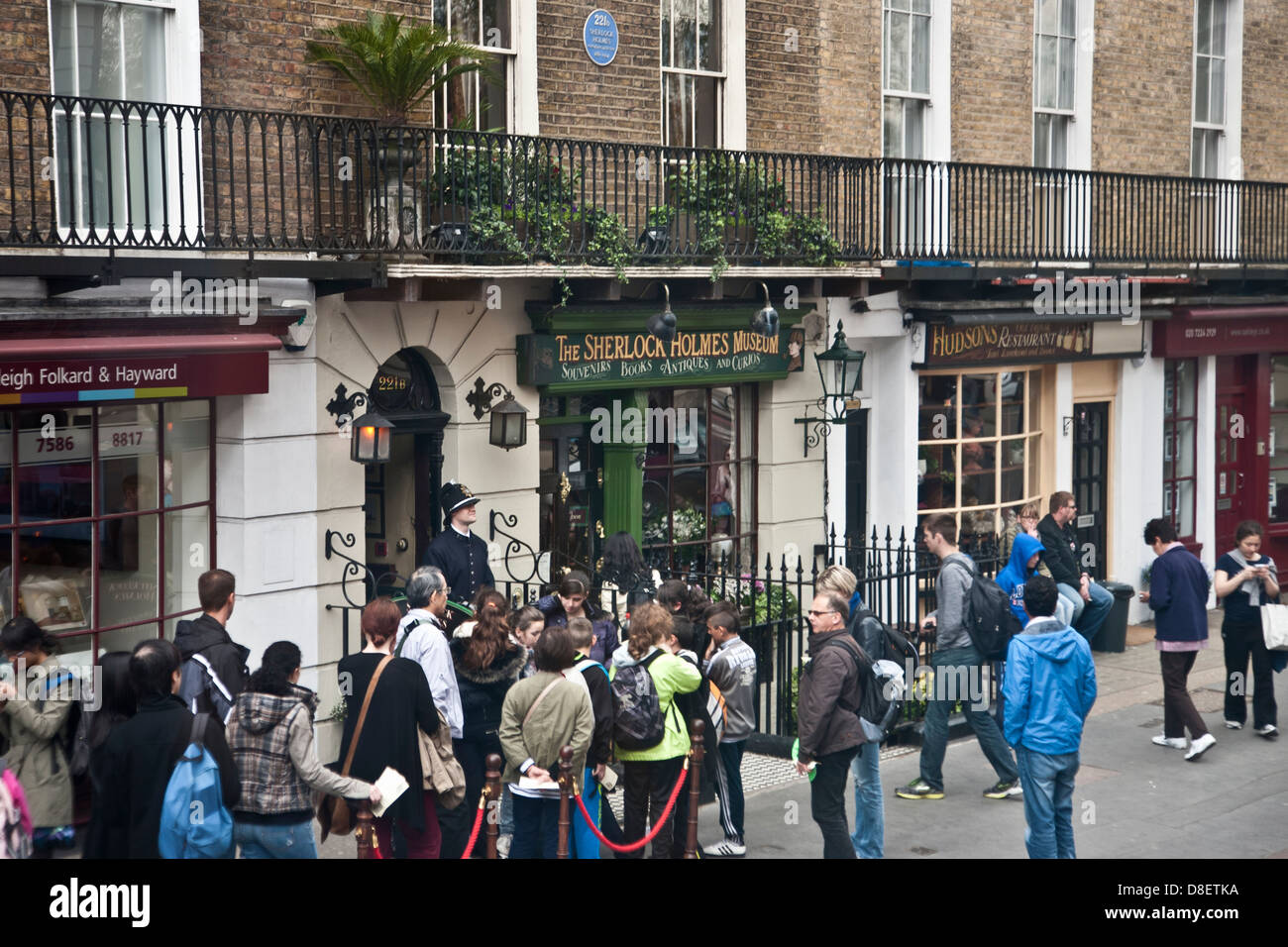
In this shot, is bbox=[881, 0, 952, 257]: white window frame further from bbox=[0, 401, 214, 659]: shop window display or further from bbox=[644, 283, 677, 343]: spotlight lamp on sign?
bbox=[0, 401, 214, 659]: shop window display

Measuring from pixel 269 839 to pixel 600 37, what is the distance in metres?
8.74

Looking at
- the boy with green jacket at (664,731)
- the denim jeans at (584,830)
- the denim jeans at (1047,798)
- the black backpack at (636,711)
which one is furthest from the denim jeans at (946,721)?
the denim jeans at (584,830)

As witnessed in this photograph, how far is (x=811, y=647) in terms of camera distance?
8703 mm

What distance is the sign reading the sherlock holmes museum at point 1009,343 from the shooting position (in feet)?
54.1

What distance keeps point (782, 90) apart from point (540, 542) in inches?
204

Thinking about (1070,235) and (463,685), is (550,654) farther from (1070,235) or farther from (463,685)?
(1070,235)

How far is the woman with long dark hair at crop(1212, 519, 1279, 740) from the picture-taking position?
12.3m

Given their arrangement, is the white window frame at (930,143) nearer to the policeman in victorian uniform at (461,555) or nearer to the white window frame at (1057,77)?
the white window frame at (1057,77)

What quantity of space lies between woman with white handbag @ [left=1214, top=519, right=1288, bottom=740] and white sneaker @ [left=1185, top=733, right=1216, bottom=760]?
0.84 m

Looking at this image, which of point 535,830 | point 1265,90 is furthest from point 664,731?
point 1265,90

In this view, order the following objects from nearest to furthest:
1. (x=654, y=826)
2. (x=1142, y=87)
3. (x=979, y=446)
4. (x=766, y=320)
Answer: (x=654, y=826) < (x=766, y=320) < (x=979, y=446) < (x=1142, y=87)

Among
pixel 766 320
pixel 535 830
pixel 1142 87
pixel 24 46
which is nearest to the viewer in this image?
pixel 535 830

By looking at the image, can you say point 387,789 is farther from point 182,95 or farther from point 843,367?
point 843,367

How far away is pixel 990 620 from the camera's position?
10.4 meters
